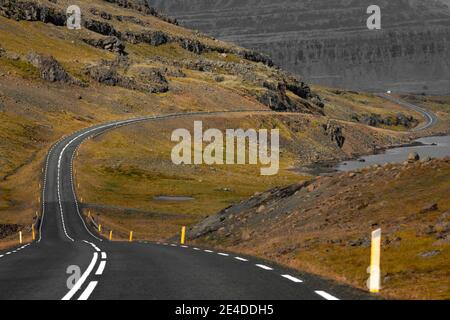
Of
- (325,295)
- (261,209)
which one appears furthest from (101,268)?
(261,209)

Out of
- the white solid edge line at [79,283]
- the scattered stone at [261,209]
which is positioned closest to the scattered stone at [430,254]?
the white solid edge line at [79,283]

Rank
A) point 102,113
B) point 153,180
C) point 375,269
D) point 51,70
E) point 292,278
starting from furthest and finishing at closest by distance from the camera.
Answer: point 51,70
point 102,113
point 153,180
point 292,278
point 375,269

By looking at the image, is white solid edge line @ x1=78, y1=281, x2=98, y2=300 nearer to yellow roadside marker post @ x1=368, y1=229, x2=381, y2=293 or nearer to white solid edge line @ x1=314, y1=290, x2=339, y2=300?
white solid edge line @ x1=314, y1=290, x2=339, y2=300

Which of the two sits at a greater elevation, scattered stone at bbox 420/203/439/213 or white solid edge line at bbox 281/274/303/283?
scattered stone at bbox 420/203/439/213

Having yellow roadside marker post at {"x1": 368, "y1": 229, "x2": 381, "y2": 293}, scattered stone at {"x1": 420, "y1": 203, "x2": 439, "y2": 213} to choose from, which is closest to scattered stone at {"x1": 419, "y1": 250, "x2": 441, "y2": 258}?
scattered stone at {"x1": 420, "y1": 203, "x2": 439, "y2": 213}

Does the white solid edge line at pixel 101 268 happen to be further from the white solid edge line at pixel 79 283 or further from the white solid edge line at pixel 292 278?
the white solid edge line at pixel 292 278

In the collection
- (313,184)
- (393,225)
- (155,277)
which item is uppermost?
(313,184)

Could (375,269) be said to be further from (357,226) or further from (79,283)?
(357,226)

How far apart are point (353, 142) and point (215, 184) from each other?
3502 inches

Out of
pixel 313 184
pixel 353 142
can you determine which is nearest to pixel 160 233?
pixel 313 184

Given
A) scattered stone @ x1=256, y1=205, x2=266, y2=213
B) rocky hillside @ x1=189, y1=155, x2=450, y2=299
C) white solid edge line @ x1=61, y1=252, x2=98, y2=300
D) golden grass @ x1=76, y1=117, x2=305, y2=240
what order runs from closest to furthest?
white solid edge line @ x1=61, y1=252, x2=98, y2=300
rocky hillside @ x1=189, y1=155, x2=450, y2=299
scattered stone @ x1=256, y1=205, x2=266, y2=213
golden grass @ x1=76, y1=117, x2=305, y2=240

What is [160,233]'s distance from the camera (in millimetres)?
63500

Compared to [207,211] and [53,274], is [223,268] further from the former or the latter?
[207,211]

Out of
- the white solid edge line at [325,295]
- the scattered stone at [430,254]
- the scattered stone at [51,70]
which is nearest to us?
the white solid edge line at [325,295]
